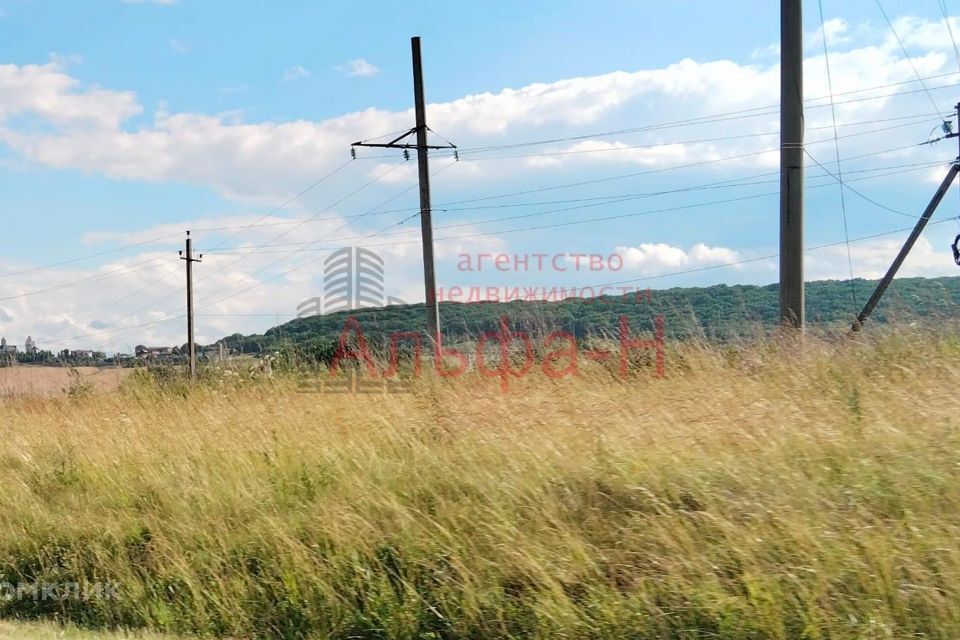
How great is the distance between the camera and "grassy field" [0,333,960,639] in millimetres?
4715

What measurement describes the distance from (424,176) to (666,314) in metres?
12.4

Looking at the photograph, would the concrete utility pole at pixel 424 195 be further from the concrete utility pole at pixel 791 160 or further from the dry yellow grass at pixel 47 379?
the concrete utility pole at pixel 791 160

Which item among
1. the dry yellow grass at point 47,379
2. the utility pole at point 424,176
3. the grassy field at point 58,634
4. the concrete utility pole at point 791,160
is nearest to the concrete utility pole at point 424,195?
the utility pole at point 424,176

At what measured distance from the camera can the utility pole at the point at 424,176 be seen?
20844 mm

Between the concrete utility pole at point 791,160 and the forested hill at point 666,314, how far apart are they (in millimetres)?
578

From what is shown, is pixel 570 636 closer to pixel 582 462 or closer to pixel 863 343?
pixel 582 462

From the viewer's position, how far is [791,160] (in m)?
Answer: 11.2

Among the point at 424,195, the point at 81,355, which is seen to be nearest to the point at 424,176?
the point at 424,195

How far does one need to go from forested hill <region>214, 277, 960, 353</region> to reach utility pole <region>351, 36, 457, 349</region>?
403 cm

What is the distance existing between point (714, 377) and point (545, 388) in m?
1.67

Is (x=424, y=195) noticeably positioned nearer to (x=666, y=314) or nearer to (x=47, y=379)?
(x=47, y=379)

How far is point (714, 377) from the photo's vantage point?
774 centimetres

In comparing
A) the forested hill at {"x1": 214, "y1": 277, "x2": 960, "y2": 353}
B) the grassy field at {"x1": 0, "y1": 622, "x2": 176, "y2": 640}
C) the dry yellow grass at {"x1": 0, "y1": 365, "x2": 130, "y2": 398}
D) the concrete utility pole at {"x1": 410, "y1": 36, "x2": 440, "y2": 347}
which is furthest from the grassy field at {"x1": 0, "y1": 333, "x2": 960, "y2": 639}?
the concrete utility pole at {"x1": 410, "y1": 36, "x2": 440, "y2": 347}

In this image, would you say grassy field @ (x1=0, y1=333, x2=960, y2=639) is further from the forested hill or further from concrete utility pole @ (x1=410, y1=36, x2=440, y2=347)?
concrete utility pole @ (x1=410, y1=36, x2=440, y2=347)
